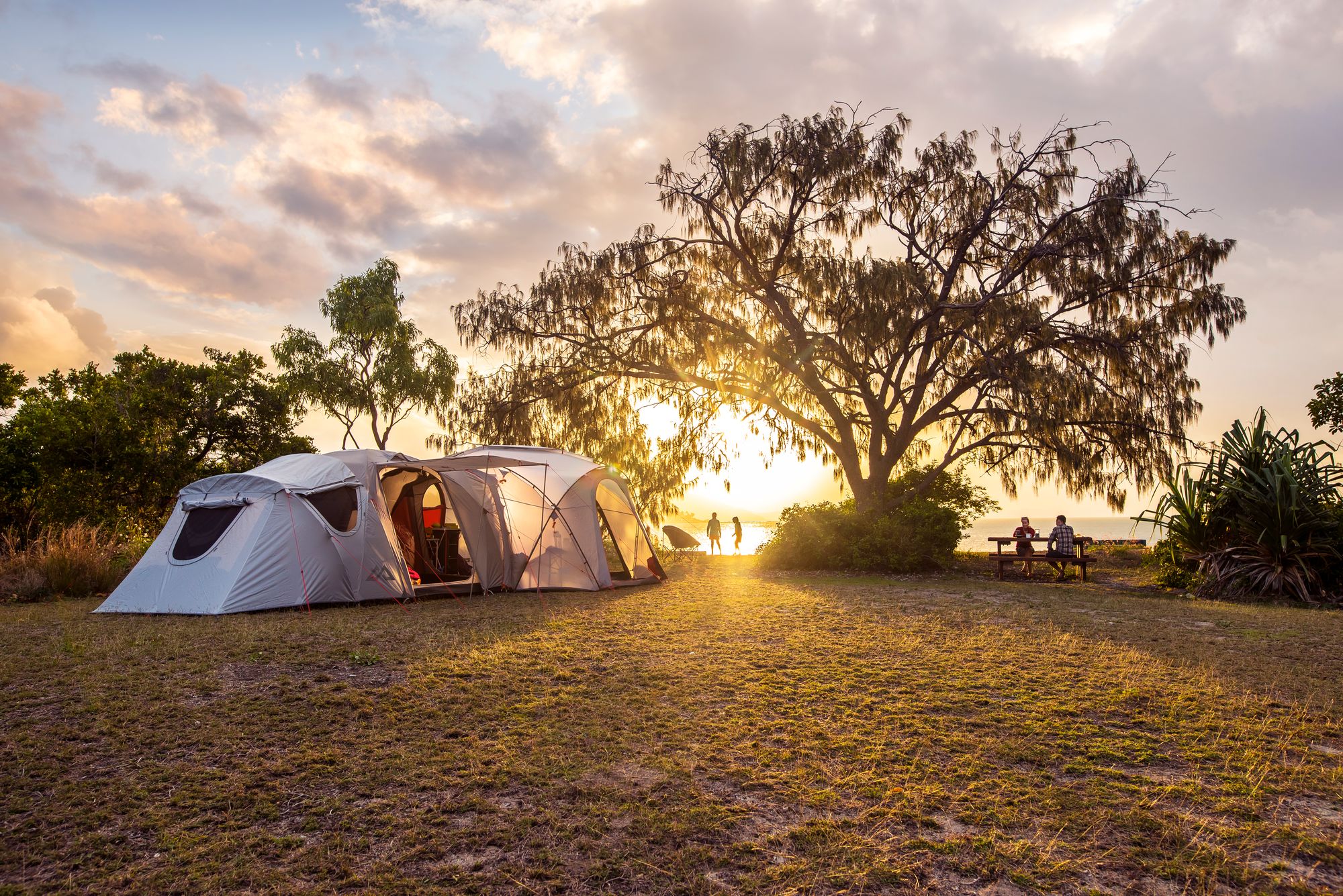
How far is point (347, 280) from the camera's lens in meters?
25.4

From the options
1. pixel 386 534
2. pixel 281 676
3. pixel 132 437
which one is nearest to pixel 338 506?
pixel 386 534

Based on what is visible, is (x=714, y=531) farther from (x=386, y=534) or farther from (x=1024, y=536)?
(x=386, y=534)

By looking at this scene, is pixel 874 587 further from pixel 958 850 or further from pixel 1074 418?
pixel 958 850

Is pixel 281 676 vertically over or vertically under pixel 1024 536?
under

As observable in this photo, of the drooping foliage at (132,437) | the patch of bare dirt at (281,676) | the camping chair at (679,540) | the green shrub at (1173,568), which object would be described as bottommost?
the patch of bare dirt at (281,676)

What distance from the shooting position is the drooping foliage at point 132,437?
50.2 ft

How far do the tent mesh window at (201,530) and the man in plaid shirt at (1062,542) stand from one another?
42.6 ft

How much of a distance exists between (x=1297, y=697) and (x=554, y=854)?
200 inches

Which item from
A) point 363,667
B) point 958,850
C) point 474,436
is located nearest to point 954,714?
point 958,850

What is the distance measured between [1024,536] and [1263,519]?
4178 millimetres

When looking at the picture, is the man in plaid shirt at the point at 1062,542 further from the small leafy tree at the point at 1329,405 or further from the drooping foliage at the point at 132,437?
the drooping foliage at the point at 132,437

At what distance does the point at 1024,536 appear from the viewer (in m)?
14.6

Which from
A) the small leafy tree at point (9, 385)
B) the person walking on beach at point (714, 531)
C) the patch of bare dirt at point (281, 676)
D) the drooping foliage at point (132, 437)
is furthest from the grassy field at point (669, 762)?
the small leafy tree at point (9, 385)

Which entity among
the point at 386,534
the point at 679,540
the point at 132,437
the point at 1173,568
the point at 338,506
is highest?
the point at 132,437
